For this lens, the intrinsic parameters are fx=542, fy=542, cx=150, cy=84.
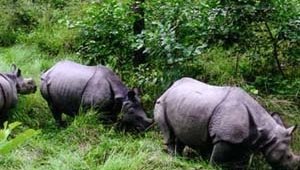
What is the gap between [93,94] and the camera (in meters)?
6.30

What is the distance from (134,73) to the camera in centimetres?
750

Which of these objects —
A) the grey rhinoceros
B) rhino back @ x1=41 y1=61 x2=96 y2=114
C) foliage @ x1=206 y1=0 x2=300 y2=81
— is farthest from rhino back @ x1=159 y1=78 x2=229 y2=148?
foliage @ x1=206 y1=0 x2=300 y2=81

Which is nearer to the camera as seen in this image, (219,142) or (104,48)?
(219,142)

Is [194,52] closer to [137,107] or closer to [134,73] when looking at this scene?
[137,107]

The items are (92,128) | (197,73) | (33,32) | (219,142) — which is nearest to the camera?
(219,142)

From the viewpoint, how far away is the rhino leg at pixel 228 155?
4.84 meters

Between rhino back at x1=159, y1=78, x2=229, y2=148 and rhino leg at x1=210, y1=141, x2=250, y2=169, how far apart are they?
186 mm

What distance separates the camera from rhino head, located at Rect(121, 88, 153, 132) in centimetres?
628

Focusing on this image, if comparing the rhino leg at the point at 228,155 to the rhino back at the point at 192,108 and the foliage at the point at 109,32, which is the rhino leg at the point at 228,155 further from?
the foliage at the point at 109,32

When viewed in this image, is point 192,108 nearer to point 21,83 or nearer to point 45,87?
point 45,87

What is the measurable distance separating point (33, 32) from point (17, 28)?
0.61 meters

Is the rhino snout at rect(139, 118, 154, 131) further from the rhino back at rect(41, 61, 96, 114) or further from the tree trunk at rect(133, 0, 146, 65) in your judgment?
the tree trunk at rect(133, 0, 146, 65)

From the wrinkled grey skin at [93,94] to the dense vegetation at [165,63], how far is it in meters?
0.17

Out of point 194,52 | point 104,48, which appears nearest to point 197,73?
point 194,52
